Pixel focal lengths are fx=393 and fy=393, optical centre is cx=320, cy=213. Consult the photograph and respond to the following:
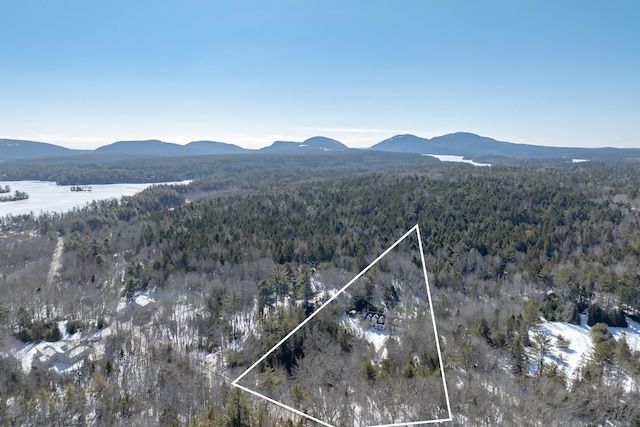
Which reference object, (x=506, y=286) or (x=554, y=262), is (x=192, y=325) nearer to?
(x=506, y=286)

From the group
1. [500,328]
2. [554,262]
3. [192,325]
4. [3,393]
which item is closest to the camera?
[3,393]

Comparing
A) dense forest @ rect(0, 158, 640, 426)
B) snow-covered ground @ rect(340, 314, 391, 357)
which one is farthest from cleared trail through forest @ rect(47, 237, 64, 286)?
snow-covered ground @ rect(340, 314, 391, 357)

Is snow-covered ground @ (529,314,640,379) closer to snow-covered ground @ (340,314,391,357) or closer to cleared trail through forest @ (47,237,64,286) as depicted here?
snow-covered ground @ (340,314,391,357)

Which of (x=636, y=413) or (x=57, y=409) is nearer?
(x=636, y=413)

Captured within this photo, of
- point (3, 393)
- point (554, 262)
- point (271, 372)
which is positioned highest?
point (271, 372)

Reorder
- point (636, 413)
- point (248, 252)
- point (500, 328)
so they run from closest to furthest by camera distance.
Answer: point (636, 413) < point (500, 328) < point (248, 252)

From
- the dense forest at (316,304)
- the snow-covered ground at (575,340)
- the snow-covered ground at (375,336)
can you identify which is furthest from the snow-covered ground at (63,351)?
the snow-covered ground at (575,340)

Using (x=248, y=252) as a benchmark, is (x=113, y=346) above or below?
below

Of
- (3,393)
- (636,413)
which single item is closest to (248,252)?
(3,393)

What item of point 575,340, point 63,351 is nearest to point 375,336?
point 575,340
